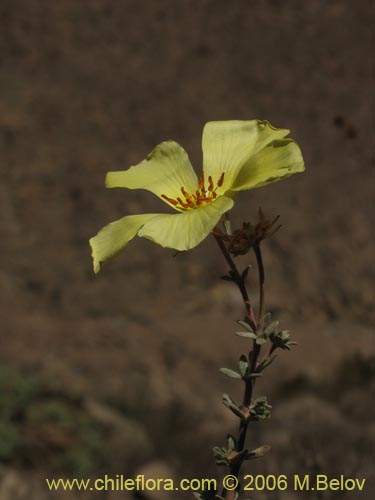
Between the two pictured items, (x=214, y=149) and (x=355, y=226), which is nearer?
(x=214, y=149)

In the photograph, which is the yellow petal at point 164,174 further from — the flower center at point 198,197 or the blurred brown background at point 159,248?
the blurred brown background at point 159,248

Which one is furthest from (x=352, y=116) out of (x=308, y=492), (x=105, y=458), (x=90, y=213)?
(x=308, y=492)

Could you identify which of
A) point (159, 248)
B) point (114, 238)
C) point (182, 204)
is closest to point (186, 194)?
point (182, 204)

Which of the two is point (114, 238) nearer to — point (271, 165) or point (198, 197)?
point (198, 197)

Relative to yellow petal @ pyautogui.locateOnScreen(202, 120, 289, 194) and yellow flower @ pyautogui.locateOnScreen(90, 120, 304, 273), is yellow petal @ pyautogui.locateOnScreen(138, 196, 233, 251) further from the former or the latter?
yellow petal @ pyautogui.locateOnScreen(202, 120, 289, 194)

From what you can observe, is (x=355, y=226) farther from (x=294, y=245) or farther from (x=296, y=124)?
(x=296, y=124)

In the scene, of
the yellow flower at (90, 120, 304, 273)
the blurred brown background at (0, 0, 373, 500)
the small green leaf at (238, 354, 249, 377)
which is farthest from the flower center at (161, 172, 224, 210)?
the blurred brown background at (0, 0, 373, 500)
